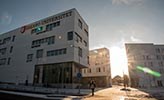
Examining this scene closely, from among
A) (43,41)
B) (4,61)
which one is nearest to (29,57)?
(43,41)

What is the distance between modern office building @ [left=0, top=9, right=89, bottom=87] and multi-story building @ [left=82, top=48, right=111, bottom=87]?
15.5m

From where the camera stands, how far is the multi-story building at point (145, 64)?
155 feet

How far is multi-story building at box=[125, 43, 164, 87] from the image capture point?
47312 millimetres

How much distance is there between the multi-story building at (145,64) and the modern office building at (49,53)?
24370 millimetres

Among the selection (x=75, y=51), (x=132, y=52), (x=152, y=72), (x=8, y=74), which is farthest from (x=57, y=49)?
(x=152, y=72)

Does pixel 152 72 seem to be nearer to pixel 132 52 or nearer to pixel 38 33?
pixel 132 52

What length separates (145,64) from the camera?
5009cm

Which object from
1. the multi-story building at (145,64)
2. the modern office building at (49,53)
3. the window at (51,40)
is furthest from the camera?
the multi-story building at (145,64)

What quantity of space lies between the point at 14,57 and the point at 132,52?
43.6 metres

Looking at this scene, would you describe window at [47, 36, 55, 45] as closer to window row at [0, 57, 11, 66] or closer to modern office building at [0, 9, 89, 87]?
modern office building at [0, 9, 89, 87]

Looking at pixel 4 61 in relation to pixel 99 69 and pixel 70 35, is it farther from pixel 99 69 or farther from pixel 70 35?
pixel 99 69

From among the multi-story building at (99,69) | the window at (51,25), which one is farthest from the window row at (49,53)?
the multi-story building at (99,69)

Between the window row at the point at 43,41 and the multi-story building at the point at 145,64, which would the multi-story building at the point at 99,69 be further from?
the window row at the point at 43,41

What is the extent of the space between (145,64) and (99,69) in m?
18.4
